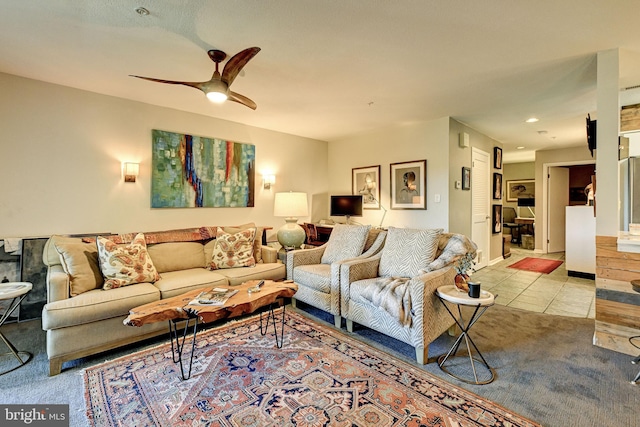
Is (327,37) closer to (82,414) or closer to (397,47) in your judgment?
(397,47)

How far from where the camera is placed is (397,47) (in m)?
2.38

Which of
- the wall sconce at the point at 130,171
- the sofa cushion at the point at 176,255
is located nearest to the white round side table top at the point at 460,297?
the sofa cushion at the point at 176,255

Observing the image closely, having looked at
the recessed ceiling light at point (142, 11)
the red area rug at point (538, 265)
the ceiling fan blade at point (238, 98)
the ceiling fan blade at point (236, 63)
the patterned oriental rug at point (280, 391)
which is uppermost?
the recessed ceiling light at point (142, 11)

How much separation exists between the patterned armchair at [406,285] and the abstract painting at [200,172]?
2.40 meters

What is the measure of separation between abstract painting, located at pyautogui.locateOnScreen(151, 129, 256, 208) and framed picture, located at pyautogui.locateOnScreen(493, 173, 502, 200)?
15.0 ft

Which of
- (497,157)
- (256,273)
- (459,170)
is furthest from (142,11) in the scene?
(497,157)

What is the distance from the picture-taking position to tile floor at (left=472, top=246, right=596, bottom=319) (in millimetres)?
3447

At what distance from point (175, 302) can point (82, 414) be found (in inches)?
29.5

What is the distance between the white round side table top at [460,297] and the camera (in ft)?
6.47

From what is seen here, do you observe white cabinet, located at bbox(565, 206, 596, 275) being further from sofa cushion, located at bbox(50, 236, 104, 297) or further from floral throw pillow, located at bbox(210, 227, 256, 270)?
sofa cushion, located at bbox(50, 236, 104, 297)

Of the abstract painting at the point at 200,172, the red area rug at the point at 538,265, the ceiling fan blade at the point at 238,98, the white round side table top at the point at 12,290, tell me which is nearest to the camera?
the white round side table top at the point at 12,290

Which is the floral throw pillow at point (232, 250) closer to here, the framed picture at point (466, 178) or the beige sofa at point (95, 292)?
the beige sofa at point (95, 292)

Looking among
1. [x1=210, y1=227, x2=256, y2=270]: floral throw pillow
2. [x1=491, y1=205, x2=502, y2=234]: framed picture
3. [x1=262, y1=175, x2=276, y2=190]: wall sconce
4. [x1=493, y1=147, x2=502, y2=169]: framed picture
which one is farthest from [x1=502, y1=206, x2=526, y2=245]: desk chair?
[x1=210, y1=227, x2=256, y2=270]: floral throw pillow

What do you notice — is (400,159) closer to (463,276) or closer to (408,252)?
(408,252)
